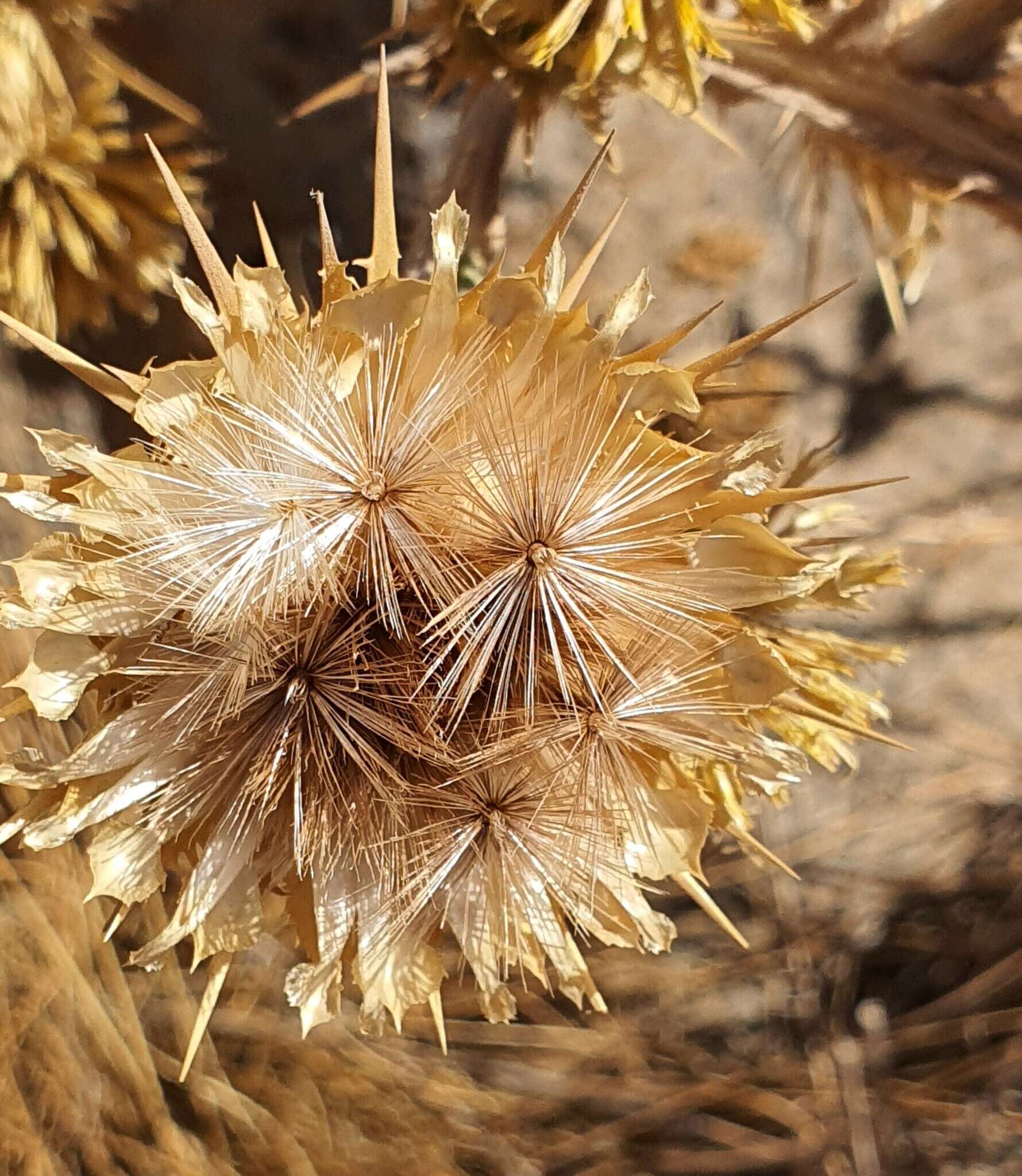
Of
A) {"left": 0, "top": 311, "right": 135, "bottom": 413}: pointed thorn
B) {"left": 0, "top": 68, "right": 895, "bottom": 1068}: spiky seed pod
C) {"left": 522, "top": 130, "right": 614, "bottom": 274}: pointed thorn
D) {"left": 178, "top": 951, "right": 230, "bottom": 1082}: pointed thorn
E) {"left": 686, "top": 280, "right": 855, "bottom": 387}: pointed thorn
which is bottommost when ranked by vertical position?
{"left": 178, "top": 951, "right": 230, "bottom": 1082}: pointed thorn

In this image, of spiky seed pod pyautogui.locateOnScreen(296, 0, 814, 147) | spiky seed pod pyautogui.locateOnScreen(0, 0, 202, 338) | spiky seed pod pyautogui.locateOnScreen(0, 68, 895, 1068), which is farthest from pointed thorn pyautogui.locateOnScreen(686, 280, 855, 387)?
spiky seed pod pyautogui.locateOnScreen(0, 0, 202, 338)

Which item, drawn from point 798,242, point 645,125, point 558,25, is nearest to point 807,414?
point 798,242

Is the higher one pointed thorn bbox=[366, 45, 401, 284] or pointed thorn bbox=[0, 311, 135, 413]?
pointed thorn bbox=[366, 45, 401, 284]

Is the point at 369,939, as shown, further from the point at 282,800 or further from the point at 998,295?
the point at 998,295

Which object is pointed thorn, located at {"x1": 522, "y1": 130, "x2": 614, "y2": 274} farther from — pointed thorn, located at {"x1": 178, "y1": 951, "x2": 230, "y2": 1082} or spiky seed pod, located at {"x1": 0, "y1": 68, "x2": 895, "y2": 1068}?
pointed thorn, located at {"x1": 178, "y1": 951, "x2": 230, "y2": 1082}

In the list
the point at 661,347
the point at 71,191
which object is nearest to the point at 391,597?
the point at 661,347

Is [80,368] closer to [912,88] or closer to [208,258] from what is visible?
[208,258]
